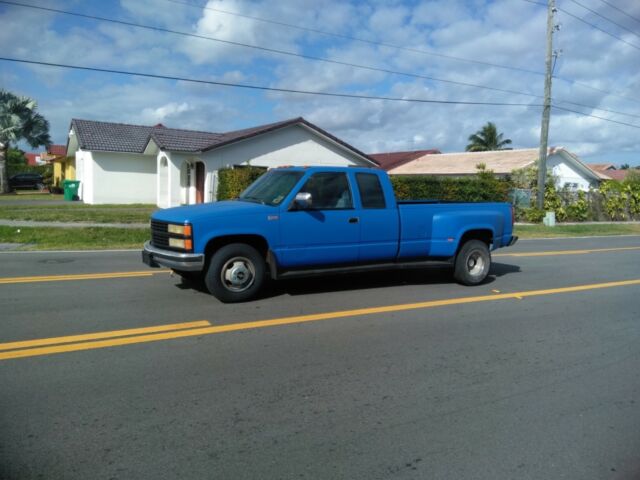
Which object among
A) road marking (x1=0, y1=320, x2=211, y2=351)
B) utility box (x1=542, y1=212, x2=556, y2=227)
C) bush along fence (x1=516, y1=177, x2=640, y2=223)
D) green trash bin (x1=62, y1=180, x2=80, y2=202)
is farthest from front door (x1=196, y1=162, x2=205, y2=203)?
road marking (x1=0, y1=320, x2=211, y2=351)

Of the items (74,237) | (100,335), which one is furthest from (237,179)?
(100,335)

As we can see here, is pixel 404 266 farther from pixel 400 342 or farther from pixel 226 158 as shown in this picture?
pixel 226 158

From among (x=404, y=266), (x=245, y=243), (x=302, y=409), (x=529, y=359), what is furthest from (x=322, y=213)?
(x=302, y=409)

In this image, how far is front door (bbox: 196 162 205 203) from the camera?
25.8 metres

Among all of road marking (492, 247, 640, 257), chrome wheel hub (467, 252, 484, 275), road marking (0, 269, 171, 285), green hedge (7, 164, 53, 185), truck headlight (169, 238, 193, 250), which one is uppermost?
green hedge (7, 164, 53, 185)

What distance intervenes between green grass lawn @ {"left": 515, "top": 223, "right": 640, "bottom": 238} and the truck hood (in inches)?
593

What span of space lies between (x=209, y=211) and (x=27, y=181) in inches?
1754

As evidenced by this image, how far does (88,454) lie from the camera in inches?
135

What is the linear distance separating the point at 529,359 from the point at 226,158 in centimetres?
2096

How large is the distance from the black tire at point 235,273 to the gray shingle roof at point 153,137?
693 inches

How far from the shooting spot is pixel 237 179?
70.1 feet

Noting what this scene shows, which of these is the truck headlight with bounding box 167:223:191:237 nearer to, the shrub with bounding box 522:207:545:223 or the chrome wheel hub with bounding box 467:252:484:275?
the chrome wheel hub with bounding box 467:252:484:275

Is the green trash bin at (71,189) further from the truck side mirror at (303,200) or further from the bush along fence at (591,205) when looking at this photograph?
the truck side mirror at (303,200)

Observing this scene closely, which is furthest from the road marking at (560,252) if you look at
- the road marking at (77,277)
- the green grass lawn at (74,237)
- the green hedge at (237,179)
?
the green hedge at (237,179)
